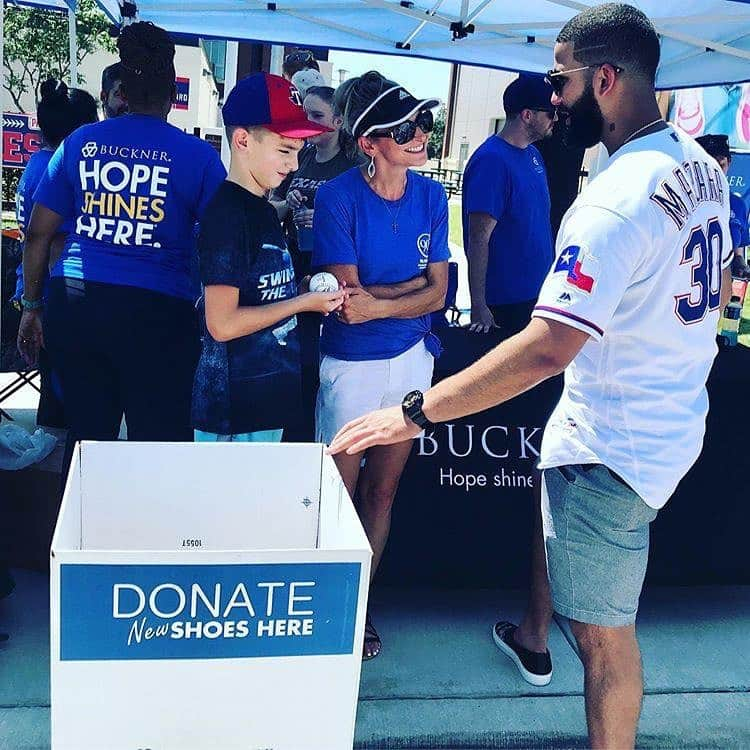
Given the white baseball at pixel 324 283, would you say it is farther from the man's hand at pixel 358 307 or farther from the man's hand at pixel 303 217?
the man's hand at pixel 303 217

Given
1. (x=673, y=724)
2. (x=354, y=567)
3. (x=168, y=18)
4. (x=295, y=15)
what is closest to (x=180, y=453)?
(x=354, y=567)

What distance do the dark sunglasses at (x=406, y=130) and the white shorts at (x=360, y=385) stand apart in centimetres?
61

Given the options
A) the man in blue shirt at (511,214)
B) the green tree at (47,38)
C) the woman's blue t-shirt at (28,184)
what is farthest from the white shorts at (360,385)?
the green tree at (47,38)

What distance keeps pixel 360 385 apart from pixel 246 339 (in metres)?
0.42

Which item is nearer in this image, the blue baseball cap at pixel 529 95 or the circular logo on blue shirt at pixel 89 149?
the circular logo on blue shirt at pixel 89 149

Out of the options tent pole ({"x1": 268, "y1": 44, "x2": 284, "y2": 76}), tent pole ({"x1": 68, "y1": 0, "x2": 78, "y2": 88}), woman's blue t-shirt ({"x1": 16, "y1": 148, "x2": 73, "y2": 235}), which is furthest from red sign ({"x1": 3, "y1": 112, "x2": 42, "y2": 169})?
woman's blue t-shirt ({"x1": 16, "y1": 148, "x2": 73, "y2": 235})

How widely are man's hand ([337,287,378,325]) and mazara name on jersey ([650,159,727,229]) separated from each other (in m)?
0.98

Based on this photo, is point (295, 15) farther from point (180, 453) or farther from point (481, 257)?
point (180, 453)

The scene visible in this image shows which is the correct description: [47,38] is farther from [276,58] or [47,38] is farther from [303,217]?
[303,217]

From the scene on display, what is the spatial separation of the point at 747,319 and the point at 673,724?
8807mm

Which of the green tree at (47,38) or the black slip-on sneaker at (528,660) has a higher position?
the green tree at (47,38)

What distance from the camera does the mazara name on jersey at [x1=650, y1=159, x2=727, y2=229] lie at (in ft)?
5.50

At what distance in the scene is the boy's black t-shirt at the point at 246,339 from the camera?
2170 millimetres

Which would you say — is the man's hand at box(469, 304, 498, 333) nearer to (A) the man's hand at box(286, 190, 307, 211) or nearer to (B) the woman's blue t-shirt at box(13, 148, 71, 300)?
(A) the man's hand at box(286, 190, 307, 211)
